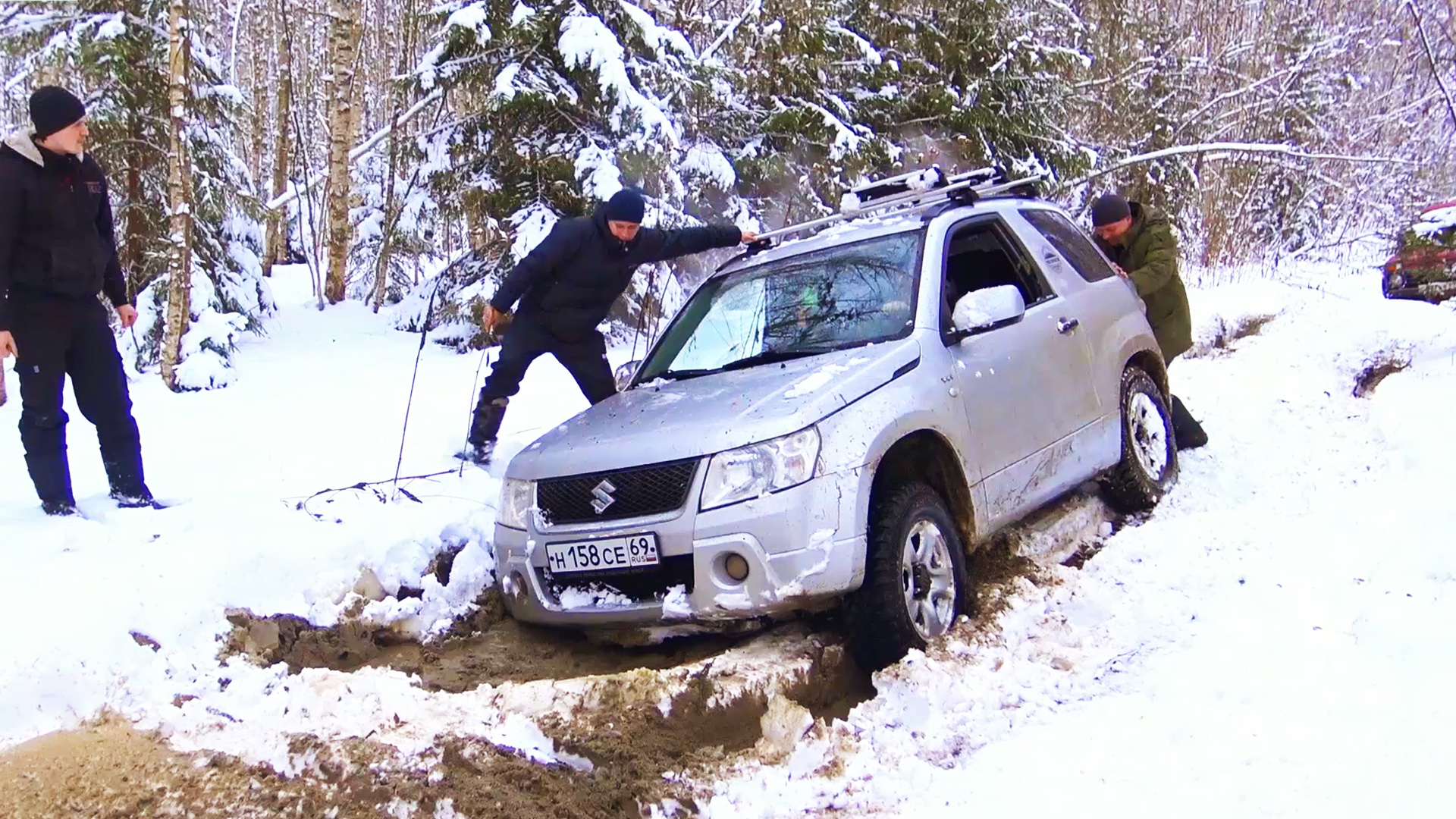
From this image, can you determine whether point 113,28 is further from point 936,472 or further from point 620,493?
point 936,472

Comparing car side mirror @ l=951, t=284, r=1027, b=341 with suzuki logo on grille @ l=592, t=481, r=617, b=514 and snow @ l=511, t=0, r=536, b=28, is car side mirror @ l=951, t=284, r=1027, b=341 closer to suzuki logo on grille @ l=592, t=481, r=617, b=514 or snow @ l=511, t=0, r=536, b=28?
suzuki logo on grille @ l=592, t=481, r=617, b=514

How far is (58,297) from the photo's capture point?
14.8 feet

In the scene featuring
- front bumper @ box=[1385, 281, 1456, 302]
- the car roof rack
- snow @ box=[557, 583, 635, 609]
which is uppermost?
the car roof rack

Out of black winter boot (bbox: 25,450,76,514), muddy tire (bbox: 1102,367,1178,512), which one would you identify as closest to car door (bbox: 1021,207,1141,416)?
muddy tire (bbox: 1102,367,1178,512)

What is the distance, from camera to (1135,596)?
4.07 meters

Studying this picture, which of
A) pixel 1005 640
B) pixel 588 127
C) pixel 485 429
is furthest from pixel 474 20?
pixel 1005 640

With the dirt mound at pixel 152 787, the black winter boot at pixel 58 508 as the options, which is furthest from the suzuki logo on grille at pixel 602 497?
the black winter boot at pixel 58 508

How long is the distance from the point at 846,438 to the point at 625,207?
2703 millimetres

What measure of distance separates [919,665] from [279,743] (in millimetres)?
2053

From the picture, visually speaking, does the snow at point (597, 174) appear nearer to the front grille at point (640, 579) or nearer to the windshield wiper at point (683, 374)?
the windshield wiper at point (683, 374)

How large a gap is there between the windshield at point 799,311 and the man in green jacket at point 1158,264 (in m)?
2.65

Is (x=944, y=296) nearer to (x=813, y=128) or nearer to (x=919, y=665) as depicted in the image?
(x=919, y=665)

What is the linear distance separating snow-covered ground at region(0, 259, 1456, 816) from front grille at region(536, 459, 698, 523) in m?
0.65

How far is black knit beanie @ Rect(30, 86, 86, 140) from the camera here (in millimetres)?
4266
